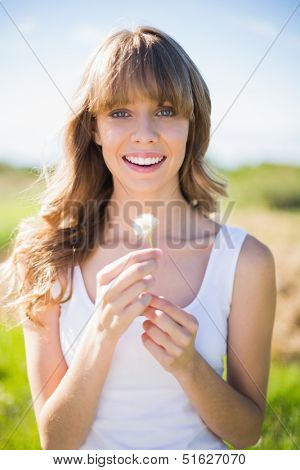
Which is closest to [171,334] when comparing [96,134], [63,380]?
[63,380]

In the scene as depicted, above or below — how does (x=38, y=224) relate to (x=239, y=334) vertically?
above

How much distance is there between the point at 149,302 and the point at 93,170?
80 centimetres

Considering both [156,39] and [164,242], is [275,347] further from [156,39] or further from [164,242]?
[156,39]

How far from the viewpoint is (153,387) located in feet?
5.82

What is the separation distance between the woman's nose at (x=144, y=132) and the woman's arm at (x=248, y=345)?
0.48m

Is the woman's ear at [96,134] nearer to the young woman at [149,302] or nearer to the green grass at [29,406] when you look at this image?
the young woman at [149,302]

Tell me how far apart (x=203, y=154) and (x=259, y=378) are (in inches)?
33.0

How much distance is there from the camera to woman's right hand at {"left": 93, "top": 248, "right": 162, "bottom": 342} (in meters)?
1.49

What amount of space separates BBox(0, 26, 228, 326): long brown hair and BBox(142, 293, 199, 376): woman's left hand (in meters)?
0.43

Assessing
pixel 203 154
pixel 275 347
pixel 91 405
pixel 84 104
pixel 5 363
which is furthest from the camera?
pixel 275 347

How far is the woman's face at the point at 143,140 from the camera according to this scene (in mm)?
1801

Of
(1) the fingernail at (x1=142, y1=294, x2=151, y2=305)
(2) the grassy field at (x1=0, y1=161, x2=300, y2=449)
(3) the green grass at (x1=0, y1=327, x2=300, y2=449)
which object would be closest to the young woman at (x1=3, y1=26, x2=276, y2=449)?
(1) the fingernail at (x1=142, y1=294, x2=151, y2=305)

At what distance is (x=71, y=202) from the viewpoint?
85.4 inches
